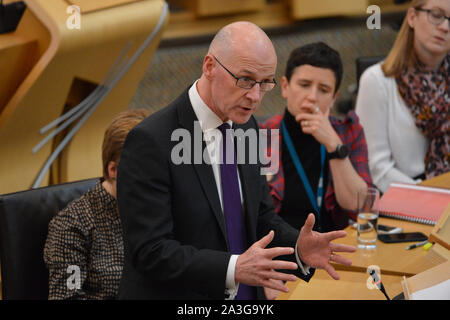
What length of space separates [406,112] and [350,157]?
1.87 feet

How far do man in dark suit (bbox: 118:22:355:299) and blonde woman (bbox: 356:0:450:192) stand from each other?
1.38 meters

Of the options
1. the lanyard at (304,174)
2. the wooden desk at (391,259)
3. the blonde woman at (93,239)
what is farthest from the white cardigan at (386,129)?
the blonde woman at (93,239)

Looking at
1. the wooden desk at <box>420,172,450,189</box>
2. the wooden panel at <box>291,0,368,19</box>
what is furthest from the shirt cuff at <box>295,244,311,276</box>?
the wooden panel at <box>291,0,368,19</box>

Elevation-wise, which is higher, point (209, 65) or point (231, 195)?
point (209, 65)

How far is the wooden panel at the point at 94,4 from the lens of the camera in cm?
243

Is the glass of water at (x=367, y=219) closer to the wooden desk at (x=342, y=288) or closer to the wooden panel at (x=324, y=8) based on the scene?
the wooden desk at (x=342, y=288)

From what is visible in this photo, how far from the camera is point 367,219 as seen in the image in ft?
6.73

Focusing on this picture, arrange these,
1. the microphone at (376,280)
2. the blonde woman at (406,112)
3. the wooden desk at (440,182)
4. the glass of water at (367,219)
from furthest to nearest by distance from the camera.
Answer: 1. the blonde woman at (406,112)
2. the wooden desk at (440,182)
3. the glass of water at (367,219)
4. the microphone at (376,280)

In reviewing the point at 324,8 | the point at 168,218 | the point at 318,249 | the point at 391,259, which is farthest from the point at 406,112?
the point at 324,8

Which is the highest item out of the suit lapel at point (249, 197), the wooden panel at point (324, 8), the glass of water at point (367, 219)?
the wooden panel at point (324, 8)

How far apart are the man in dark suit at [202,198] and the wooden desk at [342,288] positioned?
0.14m

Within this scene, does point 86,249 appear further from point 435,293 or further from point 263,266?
point 435,293

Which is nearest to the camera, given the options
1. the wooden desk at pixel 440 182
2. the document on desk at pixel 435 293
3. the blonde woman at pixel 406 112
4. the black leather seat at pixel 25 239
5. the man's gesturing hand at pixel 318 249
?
→ the document on desk at pixel 435 293
